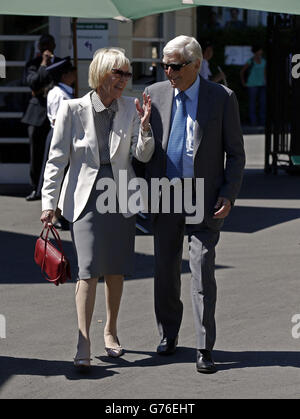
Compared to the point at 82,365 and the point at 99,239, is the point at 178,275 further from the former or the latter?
the point at 82,365

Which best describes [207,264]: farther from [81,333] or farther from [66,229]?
[66,229]

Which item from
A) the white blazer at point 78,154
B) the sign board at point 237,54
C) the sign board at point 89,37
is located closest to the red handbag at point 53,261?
the white blazer at point 78,154

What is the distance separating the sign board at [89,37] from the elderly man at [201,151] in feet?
26.7

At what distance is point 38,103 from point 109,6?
166 inches

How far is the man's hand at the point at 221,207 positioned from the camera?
230 inches

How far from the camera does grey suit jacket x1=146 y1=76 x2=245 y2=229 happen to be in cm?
582

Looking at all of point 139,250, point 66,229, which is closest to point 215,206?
point 139,250

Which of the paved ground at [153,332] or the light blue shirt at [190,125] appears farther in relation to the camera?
the light blue shirt at [190,125]

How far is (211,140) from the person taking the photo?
19.1 ft

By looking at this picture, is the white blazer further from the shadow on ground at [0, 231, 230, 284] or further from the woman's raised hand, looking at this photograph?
the shadow on ground at [0, 231, 230, 284]

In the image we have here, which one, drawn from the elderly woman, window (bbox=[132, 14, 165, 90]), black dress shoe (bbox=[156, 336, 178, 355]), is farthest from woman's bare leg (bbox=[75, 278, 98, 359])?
window (bbox=[132, 14, 165, 90])

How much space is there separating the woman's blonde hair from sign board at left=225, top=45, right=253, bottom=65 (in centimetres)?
2338

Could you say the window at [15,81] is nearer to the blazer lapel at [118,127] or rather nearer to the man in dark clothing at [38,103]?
the man in dark clothing at [38,103]

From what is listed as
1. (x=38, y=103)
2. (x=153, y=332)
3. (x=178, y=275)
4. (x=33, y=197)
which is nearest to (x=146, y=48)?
(x=38, y=103)
